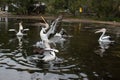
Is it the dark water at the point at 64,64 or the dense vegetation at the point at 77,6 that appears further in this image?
the dense vegetation at the point at 77,6

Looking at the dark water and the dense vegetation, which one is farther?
the dense vegetation

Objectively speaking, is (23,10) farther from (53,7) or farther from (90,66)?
(90,66)

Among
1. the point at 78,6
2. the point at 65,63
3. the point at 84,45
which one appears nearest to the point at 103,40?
the point at 84,45

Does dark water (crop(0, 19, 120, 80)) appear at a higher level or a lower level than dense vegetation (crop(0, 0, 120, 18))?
higher

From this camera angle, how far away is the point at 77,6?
7538 centimetres

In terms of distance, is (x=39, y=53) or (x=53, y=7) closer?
(x=39, y=53)

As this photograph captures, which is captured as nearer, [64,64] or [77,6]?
[64,64]

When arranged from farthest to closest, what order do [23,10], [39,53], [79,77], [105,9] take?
[23,10]
[105,9]
[39,53]
[79,77]

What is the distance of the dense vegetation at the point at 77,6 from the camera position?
68012mm

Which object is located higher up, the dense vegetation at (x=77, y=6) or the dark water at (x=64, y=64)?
the dark water at (x=64, y=64)

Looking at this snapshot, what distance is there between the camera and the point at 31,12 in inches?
3386

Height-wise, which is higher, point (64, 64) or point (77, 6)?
point (64, 64)

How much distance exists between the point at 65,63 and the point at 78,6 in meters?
55.6

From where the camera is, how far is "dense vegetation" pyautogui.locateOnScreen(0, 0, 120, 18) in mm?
68012
